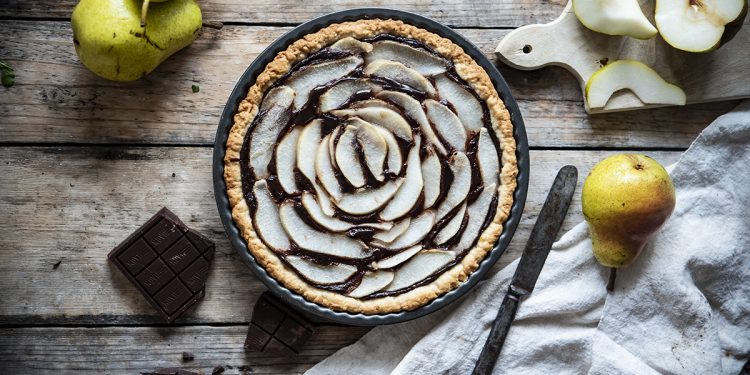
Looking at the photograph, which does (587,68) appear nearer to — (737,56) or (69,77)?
(737,56)

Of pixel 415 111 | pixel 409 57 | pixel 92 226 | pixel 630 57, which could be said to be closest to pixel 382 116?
pixel 415 111

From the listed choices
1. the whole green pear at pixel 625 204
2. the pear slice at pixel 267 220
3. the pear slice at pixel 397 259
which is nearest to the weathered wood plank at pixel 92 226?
the pear slice at pixel 267 220

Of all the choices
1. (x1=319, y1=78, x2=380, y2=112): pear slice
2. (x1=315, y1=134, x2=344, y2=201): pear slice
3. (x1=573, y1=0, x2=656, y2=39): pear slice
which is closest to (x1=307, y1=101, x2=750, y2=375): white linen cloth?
(x1=573, y1=0, x2=656, y2=39): pear slice

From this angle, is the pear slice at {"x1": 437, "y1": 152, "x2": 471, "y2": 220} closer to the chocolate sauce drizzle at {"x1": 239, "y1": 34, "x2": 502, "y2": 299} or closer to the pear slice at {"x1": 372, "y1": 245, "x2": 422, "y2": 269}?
the chocolate sauce drizzle at {"x1": 239, "y1": 34, "x2": 502, "y2": 299}

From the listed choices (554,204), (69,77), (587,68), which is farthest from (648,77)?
(69,77)

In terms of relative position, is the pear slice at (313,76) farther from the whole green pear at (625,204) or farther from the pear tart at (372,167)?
the whole green pear at (625,204)

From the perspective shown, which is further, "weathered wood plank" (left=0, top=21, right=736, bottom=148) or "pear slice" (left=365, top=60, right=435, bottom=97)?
"weathered wood plank" (left=0, top=21, right=736, bottom=148)
